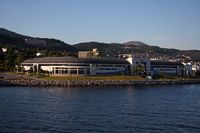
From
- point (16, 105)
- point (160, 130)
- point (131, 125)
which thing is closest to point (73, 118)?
point (131, 125)

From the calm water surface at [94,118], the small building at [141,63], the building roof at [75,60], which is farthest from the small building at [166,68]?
the calm water surface at [94,118]

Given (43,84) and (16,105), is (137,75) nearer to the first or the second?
(43,84)

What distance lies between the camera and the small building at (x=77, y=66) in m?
95.8

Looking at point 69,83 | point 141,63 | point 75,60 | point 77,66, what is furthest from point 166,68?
point 69,83

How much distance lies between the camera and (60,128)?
93.1 feet

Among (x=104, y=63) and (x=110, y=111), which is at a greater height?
Result: (x=104, y=63)

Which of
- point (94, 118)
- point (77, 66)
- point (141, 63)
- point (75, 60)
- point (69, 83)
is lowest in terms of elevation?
point (94, 118)

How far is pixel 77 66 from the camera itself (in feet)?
315

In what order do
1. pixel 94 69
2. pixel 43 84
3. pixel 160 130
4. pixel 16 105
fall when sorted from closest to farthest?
pixel 160 130, pixel 16 105, pixel 43 84, pixel 94 69

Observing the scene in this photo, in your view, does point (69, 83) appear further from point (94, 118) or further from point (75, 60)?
point (94, 118)

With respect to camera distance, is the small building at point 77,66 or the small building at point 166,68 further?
the small building at point 166,68

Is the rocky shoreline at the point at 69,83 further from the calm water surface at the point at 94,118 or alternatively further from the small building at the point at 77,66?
the calm water surface at the point at 94,118

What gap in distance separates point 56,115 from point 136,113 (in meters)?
7.44

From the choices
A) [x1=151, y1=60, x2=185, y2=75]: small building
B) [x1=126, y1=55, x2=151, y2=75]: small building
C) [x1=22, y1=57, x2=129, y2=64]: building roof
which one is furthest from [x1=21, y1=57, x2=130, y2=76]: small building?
[x1=151, y1=60, x2=185, y2=75]: small building
